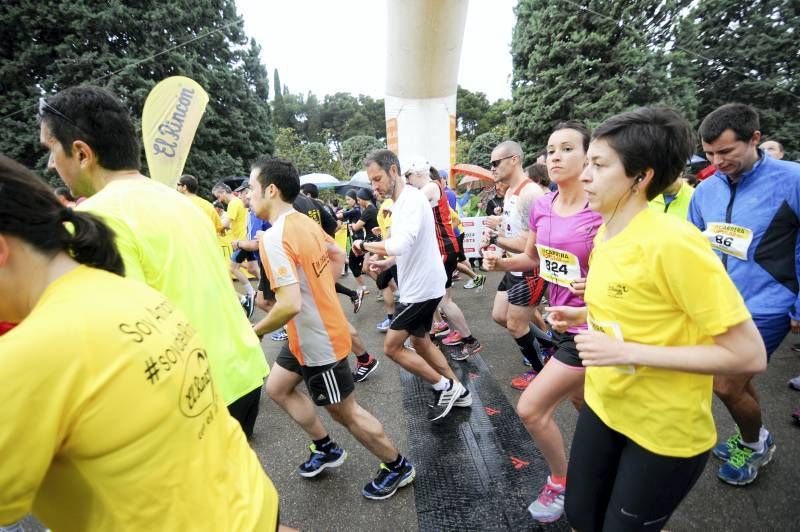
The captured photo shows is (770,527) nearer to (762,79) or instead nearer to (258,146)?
(258,146)

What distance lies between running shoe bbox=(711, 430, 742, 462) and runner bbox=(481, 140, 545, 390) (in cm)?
134

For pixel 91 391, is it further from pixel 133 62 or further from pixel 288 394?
pixel 133 62

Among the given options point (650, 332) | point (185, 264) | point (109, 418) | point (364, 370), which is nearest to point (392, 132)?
point (364, 370)

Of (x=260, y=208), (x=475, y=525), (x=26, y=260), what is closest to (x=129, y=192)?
(x=26, y=260)

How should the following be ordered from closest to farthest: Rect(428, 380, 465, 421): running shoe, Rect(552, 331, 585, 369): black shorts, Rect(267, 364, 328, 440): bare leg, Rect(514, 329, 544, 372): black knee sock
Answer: Rect(552, 331, 585, 369): black shorts → Rect(267, 364, 328, 440): bare leg → Rect(428, 380, 465, 421): running shoe → Rect(514, 329, 544, 372): black knee sock

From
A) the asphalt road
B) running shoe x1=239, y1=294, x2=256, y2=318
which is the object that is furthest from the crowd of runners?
running shoe x1=239, y1=294, x2=256, y2=318

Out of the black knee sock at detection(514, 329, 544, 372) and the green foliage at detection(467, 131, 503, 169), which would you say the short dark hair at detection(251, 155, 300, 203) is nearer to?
the black knee sock at detection(514, 329, 544, 372)

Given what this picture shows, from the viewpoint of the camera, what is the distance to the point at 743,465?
2.44 m

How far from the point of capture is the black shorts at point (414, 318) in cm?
325

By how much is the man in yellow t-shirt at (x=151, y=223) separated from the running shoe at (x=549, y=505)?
1.70 m

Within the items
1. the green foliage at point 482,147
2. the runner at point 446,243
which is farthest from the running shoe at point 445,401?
the green foliage at point 482,147

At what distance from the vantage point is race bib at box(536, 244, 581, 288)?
2.41 m

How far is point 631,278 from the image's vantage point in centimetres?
139

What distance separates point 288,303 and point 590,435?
4.99 ft
